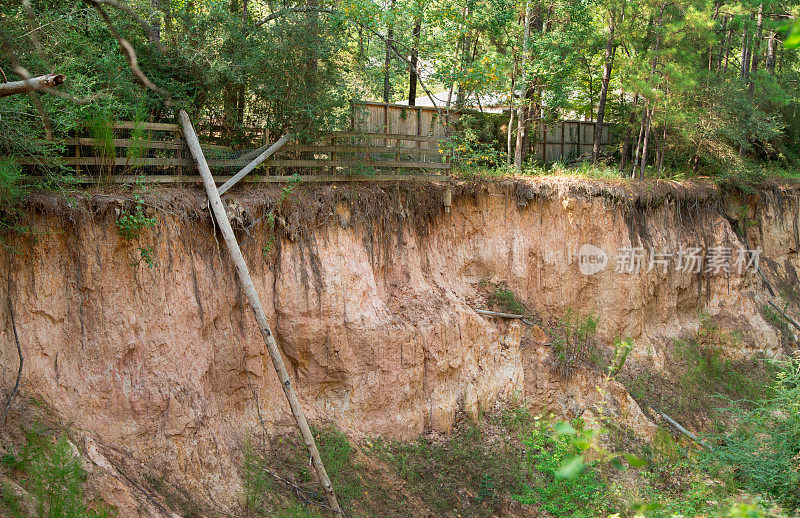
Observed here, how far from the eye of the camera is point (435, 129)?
15695 mm

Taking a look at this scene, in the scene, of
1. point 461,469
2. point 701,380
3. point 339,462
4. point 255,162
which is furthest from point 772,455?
point 255,162

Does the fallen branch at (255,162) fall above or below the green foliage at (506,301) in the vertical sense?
above

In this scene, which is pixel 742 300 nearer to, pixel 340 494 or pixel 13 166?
pixel 340 494

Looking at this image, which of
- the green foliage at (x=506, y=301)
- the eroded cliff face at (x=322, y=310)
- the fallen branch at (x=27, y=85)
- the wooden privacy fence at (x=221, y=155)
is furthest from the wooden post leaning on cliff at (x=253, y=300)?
the green foliage at (x=506, y=301)

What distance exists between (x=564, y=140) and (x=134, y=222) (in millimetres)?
14719

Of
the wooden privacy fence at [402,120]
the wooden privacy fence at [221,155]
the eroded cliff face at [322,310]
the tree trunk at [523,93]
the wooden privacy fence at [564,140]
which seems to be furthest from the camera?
the wooden privacy fence at [564,140]

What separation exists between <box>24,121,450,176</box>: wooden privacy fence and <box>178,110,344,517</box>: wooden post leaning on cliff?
33cm

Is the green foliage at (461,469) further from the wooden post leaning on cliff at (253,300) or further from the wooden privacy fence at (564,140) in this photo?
the wooden privacy fence at (564,140)

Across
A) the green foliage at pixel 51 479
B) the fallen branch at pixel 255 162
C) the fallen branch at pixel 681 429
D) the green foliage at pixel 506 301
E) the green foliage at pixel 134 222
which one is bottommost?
the fallen branch at pixel 681 429

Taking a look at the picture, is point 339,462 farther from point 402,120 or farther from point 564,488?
point 402,120

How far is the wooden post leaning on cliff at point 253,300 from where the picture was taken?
29.0 ft

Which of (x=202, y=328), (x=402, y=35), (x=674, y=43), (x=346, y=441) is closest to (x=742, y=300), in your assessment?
(x=674, y=43)

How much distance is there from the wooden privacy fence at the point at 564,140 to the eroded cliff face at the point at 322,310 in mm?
3462

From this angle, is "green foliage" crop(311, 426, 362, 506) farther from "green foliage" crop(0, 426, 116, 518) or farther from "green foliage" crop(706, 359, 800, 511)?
"green foliage" crop(706, 359, 800, 511)
